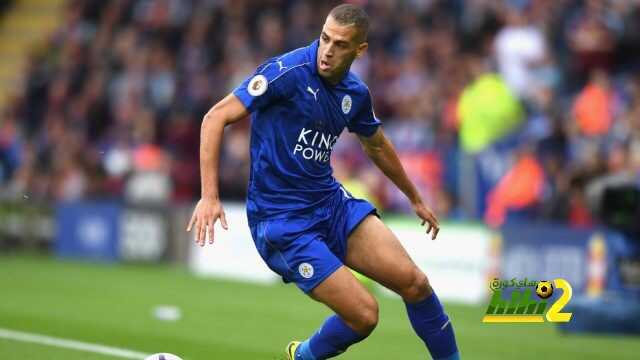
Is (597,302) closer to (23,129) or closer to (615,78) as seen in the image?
(615,78)

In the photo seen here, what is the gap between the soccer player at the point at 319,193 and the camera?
7.09 meters

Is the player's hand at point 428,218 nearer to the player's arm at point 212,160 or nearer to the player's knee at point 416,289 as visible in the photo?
the player's knee at point 416,289

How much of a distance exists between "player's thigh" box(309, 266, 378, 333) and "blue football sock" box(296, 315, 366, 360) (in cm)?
20

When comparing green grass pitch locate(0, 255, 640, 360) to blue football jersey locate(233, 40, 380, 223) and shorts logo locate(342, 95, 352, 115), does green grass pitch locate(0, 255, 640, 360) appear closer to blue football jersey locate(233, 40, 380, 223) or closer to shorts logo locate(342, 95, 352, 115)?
blue football jersey locate(233, 40, 380, 223)

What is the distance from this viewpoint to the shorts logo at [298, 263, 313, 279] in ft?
23.3

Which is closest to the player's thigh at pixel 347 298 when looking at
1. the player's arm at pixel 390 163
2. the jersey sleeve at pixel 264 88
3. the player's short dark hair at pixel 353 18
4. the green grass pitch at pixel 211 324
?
the player's arm at pixel 390 163

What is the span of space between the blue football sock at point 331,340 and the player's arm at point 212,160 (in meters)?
1.08

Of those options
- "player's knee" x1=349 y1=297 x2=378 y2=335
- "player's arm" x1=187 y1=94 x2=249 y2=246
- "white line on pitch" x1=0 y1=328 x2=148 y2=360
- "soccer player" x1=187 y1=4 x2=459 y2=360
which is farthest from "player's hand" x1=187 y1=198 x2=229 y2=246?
"white line on pitch" x1=0 y1=328 x2=148 y2=360

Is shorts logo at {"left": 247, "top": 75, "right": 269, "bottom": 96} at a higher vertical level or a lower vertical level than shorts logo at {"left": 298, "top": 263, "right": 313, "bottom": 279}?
higher

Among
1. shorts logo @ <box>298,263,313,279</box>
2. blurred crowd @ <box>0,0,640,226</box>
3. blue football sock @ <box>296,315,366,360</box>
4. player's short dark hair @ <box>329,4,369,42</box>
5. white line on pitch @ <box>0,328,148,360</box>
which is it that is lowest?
blue football sock @ <box>296,315,366,360</box>

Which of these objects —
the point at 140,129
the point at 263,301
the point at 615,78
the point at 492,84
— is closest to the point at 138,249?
the point at 140,129

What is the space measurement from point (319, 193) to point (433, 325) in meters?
1.08

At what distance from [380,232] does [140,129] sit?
42.8 feet

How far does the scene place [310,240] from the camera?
7219mm
